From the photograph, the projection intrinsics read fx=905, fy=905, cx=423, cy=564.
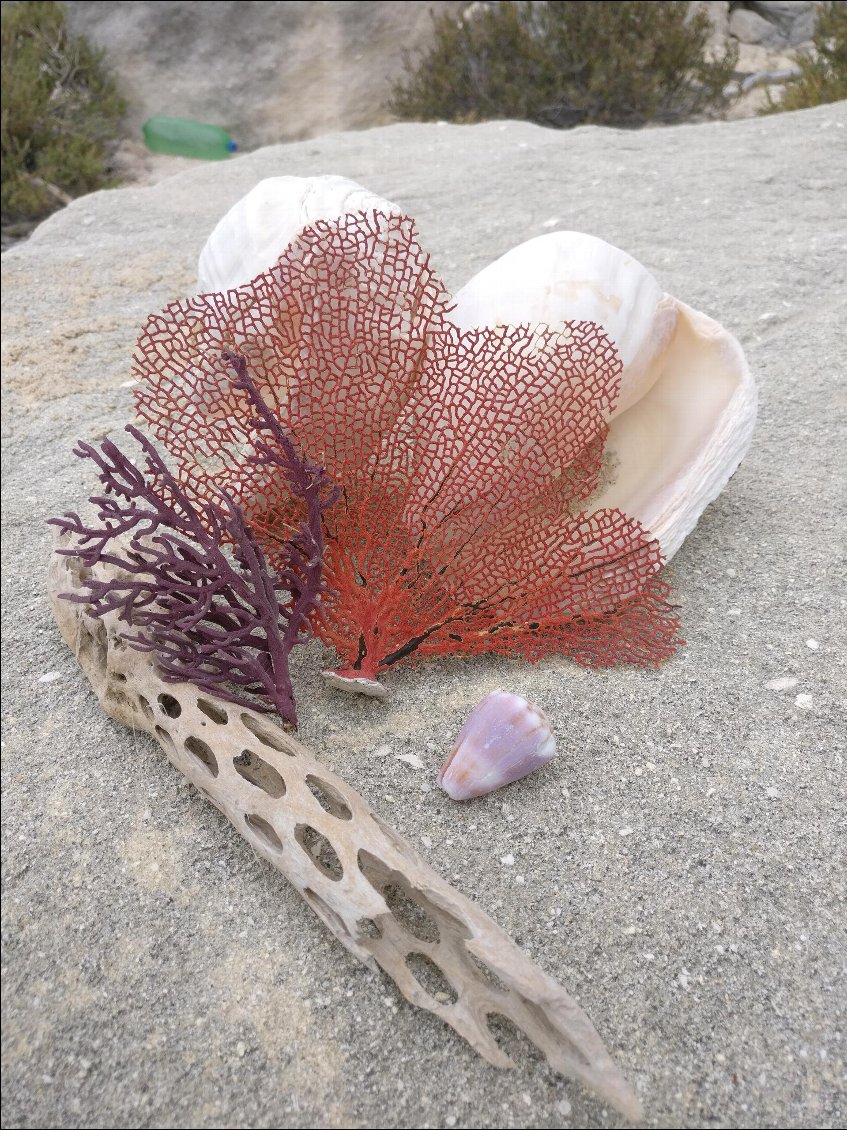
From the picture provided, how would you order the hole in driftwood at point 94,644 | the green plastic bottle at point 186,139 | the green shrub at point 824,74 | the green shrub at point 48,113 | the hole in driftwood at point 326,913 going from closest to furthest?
the hole in driftwood at point 326,913, the hole in driftwood at point 94,644, the green shrub at point 824,74, the green shrub at point 48,113, the green plastic bottle at point 186,139

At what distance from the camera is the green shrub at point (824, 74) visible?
201 inches

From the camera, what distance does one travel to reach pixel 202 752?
1304 mm

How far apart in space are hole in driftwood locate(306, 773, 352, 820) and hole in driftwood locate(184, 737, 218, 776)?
14cm

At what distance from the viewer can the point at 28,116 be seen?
5727 millimetres

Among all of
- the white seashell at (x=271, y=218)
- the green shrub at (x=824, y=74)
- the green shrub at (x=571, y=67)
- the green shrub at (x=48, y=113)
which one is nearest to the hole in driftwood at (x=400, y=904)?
the white seashell at (x=271, y=218)

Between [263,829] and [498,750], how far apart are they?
13.6 inches

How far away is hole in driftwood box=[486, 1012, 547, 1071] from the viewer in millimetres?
1002

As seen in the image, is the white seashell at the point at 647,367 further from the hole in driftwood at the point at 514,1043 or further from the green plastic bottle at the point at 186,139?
the green plastic bottle at the point at 186,139

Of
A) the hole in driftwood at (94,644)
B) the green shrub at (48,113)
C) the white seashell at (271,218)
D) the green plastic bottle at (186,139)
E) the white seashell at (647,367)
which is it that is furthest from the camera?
the green plastic bottle at (186,139)

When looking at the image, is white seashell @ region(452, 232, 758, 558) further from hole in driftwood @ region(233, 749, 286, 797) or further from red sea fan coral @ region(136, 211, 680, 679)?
hole in driftwood @ region(233, 749, 286, 797)

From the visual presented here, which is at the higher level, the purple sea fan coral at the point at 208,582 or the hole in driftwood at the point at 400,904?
the purple sea fan coral at the point at 208,582

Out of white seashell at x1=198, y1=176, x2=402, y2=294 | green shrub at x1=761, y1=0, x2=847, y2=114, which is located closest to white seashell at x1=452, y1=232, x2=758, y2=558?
white seashell at x1=198, y1=176, x2=402, y2=294

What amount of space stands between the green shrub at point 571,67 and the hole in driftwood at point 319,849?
629 centimetres

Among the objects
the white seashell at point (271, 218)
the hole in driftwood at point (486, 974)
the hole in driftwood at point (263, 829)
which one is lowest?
the hole in driftwood at point (486, 974)
